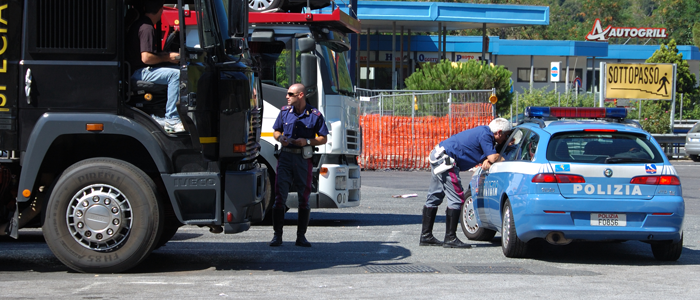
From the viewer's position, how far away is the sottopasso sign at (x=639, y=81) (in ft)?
98.3

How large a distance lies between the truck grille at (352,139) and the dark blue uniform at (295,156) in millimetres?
1654

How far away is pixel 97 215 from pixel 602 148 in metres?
4.85

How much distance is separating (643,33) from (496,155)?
51.5 m

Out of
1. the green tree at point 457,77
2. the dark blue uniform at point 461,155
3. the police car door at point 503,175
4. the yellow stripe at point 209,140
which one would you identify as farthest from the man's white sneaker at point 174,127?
the green tree at point 457,77

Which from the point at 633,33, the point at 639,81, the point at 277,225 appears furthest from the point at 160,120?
the point at 633,33

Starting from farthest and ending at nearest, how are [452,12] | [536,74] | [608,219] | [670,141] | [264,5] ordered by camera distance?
[536,74] < [452,12] < [670,141] < [264,5] < [608,219]

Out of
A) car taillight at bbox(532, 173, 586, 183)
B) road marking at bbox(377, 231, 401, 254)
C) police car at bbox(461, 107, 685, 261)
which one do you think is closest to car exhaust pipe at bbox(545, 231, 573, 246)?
police car at bbox(461, 107, 685, 261)

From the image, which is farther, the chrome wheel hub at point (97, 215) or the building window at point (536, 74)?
the building window at point (536, 74)

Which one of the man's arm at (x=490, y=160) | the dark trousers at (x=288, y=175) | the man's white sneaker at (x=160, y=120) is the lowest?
the dark trousers at (x=288, y=175)

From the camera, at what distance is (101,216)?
21.7ft

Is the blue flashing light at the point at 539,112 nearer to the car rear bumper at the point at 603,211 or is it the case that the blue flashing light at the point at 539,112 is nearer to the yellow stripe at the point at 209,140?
the car rear bumper at the point at 603,211

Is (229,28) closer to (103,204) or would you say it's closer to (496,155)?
(103,204)

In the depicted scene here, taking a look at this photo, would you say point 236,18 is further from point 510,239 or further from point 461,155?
point 510,239

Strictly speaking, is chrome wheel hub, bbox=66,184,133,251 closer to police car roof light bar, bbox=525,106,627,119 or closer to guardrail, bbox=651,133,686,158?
police car roof light bar, bbox=525,106,627,119
